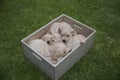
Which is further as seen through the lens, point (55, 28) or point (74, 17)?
point (74, 17)

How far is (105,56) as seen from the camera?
1746mm

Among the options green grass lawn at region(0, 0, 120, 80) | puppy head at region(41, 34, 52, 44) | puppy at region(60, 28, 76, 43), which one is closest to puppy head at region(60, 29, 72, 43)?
puppy at region(60, 28, 76, 43)

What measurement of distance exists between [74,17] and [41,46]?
0.76 m

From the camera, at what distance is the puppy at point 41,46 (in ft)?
4.95

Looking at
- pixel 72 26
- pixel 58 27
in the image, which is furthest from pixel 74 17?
pixel 58 27

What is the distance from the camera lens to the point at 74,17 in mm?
2158

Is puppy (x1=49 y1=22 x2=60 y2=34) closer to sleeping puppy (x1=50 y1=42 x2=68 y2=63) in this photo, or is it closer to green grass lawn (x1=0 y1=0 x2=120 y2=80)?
sleeping puppy (x1=50 y1=42 x2=68 y2=63)

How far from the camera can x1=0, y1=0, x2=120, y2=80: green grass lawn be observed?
5.26ft

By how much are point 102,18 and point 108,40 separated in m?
0.36

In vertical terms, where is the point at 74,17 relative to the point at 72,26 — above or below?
below

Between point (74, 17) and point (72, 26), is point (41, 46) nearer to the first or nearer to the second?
point (72, 26)

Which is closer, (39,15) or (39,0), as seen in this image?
(39,15)

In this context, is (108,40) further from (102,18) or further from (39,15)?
(39,15)

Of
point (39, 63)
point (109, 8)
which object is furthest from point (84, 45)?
point (109, 8)
